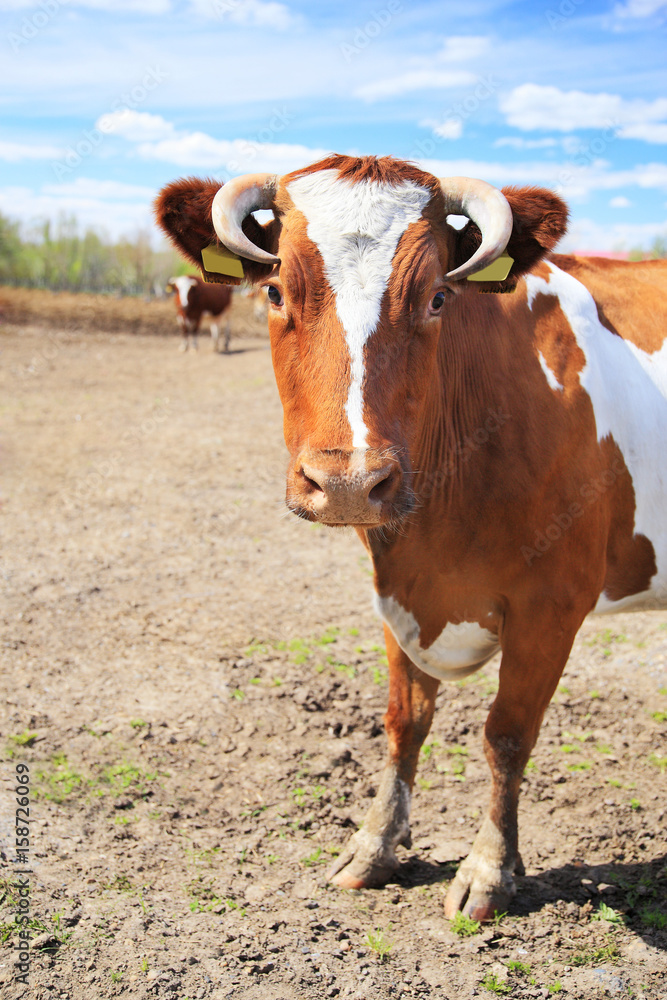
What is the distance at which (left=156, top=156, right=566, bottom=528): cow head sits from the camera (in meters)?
2.26

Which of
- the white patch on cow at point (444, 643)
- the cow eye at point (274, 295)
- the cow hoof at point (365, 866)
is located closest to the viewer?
the cow eye at point (274, 295)

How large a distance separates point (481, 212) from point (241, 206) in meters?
0.86

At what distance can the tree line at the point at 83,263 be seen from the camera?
68137 mm

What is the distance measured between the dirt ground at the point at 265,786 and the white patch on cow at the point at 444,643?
0.48 metres

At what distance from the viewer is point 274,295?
2672 millimetres

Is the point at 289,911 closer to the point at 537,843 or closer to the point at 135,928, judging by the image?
the point at 135,928

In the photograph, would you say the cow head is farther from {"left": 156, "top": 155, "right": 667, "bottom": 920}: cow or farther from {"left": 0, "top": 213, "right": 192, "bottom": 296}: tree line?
{"left": 0, "top": 213, "right": 192, "bottom": 296}: tree line

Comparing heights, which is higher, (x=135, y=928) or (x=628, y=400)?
(x=628, y=400)

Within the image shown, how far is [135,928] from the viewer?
2938mm

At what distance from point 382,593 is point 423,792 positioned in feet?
4.81

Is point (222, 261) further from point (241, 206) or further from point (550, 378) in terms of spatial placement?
point (550, 378)

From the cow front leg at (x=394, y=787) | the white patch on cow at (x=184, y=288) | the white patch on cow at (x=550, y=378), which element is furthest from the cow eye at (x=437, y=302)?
the white patch on cow at (x=184, y=288)

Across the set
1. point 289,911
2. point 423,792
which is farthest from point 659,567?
point 289,911

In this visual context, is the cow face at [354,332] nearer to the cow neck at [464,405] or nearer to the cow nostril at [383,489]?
the cow nostril at [383,489]
